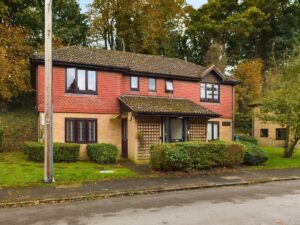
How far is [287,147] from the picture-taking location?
20.9 m

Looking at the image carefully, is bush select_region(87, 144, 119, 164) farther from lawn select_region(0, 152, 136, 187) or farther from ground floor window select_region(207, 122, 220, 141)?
ground floor window select_region(207, 122, 220, 141)

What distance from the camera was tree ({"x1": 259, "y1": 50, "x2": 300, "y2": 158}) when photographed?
1838 centimetres

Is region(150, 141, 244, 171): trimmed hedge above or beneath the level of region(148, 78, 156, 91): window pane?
beneath

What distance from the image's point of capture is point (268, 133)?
31344 mm

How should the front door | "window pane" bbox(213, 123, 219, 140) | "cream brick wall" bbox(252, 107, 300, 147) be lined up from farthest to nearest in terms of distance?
"cream brick wall" bbox(252, 107, 300, 147) → "window pane" bbox(213, 123, 219, 140) → the front door

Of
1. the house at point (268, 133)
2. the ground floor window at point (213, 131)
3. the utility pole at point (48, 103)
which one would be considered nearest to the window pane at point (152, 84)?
the ground floor window at point (213, 131)

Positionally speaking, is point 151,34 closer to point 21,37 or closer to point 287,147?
point 21,37

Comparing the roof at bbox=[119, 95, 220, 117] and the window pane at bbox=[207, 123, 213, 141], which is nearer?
the roof at bbox=[119, 95, 220, 117]

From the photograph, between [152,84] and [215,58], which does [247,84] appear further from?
[152,84]

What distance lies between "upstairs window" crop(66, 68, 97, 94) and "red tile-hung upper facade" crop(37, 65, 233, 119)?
0.25 meters

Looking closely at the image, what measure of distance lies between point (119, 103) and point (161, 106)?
2920 mm

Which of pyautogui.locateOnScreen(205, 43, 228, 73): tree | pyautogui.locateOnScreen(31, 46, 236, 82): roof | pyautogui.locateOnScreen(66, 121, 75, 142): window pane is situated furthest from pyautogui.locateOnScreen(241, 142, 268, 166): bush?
pyautogui.locateOnScreen(205, 43, 228, 73): tree

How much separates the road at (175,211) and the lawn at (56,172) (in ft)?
10.4

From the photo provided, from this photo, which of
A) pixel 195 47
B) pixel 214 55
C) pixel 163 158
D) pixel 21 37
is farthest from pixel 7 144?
pixel 195 47
